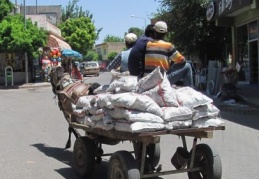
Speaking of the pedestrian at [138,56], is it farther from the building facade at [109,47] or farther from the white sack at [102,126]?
the building facade at [109,47]

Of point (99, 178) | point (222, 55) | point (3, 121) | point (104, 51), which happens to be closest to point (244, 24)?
point (222, 55)

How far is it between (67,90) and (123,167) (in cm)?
322

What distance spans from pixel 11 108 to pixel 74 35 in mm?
50010

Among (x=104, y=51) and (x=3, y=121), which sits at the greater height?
(x=104, y=51)

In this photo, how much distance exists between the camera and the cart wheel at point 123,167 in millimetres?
5234

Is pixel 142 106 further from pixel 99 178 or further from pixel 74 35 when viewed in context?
pixel 74 35

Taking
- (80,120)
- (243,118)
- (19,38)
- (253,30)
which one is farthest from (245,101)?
(19,38)

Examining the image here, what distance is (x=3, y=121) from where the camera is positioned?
13672mm

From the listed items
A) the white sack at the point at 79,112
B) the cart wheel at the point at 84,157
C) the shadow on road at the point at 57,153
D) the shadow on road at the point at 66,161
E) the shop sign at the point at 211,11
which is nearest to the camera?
the cart wheel at the point at 84,157

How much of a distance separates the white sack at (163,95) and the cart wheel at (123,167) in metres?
0.76

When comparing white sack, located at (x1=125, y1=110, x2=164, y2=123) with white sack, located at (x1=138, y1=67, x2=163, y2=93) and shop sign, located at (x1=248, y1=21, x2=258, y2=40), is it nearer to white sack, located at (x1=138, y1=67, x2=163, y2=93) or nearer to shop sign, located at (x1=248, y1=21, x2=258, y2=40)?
white sack, located at (x1=138, y1=67, x2=163, y2=93)

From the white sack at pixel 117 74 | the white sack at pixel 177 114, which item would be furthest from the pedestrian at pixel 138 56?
the white sack at pixel 177 114

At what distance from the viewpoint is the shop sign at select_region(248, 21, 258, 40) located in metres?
24.0

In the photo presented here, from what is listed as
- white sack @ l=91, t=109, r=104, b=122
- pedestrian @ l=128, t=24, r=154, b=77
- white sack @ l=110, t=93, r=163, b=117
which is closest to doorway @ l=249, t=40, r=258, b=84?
pedestrian @ l=128, t=24, r=154, b=77
